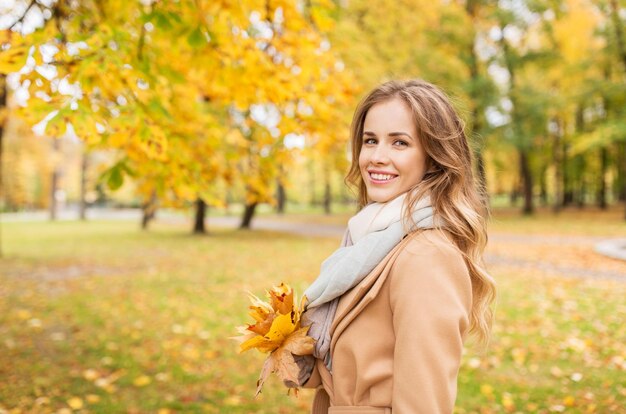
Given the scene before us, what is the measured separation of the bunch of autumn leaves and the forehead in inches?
23.8

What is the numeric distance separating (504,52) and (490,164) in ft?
18.5

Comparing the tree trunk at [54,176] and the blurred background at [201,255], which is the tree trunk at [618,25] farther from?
the tree trunk at [54,176]

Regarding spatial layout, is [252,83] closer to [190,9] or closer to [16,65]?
[190,9]

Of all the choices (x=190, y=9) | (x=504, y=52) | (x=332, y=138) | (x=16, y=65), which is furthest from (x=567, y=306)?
(x=504, y=52)

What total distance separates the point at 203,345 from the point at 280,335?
4.31 m

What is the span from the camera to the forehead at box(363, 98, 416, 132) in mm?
1520

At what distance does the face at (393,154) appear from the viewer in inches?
59.9

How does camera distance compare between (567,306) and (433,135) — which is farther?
(567,306)

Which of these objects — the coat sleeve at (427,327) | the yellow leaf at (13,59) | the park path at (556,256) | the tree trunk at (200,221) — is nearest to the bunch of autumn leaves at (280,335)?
the coat sleeve at (427,327)

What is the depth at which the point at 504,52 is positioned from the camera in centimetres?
2292

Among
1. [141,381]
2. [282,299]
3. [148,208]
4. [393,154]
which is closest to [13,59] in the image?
[282,299]

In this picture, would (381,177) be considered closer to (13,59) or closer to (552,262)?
(13,59)

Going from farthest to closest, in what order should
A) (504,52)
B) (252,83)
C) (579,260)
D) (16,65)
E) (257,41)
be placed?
(504,52), (579,260), (257,41), (252,83), (16,65)

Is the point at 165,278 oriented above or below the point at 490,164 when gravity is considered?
below
